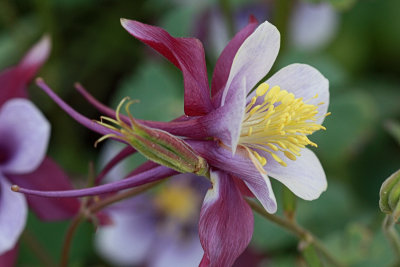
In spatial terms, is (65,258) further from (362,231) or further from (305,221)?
(305,221)

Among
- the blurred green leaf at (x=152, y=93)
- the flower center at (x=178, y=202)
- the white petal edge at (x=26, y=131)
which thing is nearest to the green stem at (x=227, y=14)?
the blurred green leaf at (x=152, y=93)

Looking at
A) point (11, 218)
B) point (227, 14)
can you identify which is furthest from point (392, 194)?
point (227, 14)

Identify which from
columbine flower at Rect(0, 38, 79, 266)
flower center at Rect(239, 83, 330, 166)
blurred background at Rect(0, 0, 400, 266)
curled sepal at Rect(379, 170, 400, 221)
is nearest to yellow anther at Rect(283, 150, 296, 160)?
flower center at Rect(239, 83, 330, 166)

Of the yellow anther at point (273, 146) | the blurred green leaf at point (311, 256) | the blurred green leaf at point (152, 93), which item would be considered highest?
the yellow anther at point (273, 146)

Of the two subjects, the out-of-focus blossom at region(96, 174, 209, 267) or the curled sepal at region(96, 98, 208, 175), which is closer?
the curled sepal at region(96, 98, 208, 175)

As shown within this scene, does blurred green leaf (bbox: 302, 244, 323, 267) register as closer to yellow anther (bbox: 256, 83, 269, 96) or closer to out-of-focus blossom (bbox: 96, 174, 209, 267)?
yellow anther (bbox: 256, 83, 269, 96)

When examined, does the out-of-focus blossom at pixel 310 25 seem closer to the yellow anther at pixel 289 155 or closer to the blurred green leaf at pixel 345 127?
the blurred green leaf at pixel 345 127
